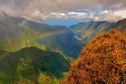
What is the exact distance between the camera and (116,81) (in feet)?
134

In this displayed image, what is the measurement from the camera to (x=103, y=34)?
150 ft

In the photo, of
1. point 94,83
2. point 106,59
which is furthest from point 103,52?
point 94,83

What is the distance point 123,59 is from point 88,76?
5009mm

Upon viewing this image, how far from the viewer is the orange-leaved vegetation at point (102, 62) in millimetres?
41406

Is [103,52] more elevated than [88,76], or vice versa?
[103,52]

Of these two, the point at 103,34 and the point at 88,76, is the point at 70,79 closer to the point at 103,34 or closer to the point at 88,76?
the point at 88,76

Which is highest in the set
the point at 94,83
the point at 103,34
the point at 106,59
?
the point at 103,34

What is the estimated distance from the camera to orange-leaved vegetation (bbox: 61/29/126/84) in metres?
41.4

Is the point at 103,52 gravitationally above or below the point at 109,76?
above

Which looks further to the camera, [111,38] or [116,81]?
[111,38]

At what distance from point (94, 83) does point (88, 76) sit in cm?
118

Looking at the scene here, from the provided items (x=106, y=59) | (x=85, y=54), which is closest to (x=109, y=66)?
(x=106, y=59)

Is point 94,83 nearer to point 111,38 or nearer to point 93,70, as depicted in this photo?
point 93,70

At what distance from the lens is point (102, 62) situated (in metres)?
42.3
